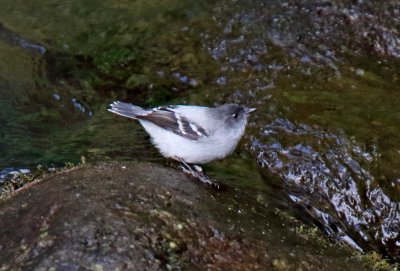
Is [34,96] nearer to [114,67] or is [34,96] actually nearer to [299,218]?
[114,67]

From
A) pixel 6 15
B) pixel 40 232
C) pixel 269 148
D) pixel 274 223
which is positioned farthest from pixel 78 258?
pixel 6 15

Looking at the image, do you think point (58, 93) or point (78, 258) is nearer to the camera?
point (78, 258)

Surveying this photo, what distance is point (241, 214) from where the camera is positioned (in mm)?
4875

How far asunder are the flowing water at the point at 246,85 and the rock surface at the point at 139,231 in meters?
1.90

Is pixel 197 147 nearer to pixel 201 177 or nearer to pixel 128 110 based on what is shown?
pixel 201 177

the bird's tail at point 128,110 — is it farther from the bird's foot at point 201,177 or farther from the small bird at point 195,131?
the bird's foot at point 201,177

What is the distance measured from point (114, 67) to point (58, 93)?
989 millimetres

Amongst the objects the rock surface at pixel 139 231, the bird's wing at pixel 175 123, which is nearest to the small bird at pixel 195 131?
the bird's wing at pixel 175 123

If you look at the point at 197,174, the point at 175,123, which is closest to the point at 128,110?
the point at 175,123

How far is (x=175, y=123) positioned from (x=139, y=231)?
9.21 feet

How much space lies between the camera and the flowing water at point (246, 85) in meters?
6.79

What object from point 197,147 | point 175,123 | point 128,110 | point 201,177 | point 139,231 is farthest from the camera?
point 128,110

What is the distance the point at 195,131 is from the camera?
6316 millimetres

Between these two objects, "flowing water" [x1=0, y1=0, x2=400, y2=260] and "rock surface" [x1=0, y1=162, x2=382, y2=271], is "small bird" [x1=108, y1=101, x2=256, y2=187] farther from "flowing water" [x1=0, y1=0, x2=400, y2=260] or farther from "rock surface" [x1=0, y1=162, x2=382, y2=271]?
"rock surface" [x1=0, y1=162, x2=382, y2=271]
